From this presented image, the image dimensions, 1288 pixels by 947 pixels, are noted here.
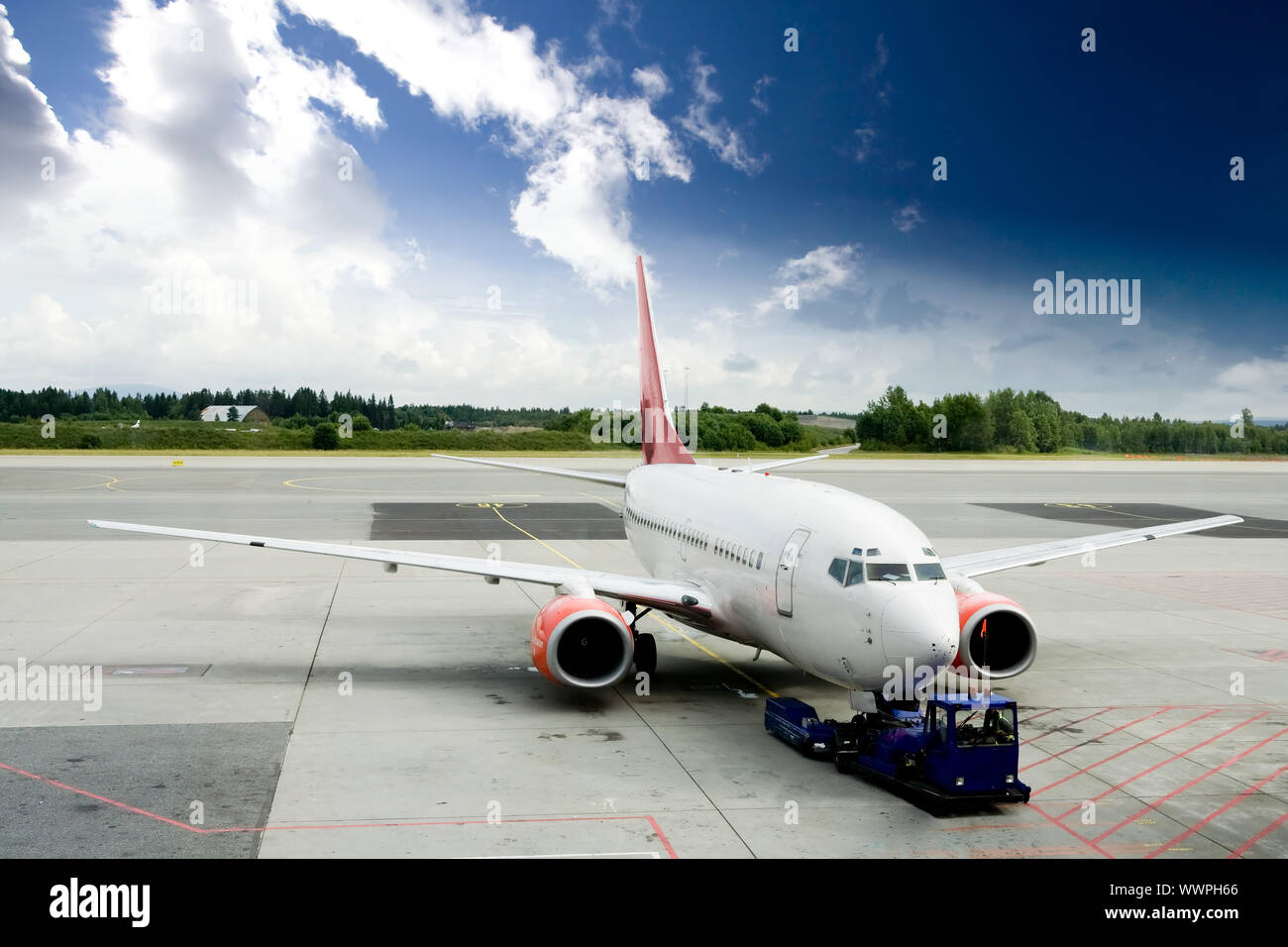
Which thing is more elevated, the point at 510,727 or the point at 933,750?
the point at 933,750

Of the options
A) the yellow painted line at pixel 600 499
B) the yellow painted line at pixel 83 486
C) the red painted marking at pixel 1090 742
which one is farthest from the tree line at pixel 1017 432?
the red painted marking at pixel 1090 742

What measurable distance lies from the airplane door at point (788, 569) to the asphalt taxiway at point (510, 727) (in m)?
2.39

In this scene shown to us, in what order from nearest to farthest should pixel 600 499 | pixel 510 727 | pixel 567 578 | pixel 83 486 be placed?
pixel 510 727, pixel 567 578, pixel 600 499, pixel 83 486

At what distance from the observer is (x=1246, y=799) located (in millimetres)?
15211

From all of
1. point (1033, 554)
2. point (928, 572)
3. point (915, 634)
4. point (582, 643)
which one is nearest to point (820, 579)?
point (928, 572)

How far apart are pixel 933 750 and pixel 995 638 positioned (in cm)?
615

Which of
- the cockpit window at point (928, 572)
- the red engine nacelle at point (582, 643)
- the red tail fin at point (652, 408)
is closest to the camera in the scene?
the cockpit window at point (928, 572)

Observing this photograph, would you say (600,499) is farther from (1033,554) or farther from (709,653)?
(1033,554)

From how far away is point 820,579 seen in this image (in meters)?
16.9

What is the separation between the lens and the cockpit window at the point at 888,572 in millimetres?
16109

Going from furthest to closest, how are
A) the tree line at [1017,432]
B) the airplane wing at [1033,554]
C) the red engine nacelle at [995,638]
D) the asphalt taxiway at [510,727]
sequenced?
the tree line at [1017,432] < the airplane wing at [1033,554] < the red engine nacelle at [995,638] < the asphalt taxiway at [510,727]

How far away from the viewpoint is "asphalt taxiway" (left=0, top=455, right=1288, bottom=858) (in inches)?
532

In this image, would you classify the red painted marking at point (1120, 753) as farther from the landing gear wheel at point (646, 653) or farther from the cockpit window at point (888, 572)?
the landing gear wheel at point (646, 653)

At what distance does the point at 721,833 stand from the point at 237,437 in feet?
436
